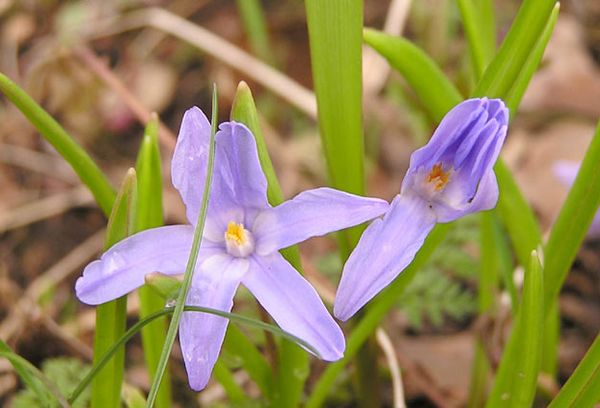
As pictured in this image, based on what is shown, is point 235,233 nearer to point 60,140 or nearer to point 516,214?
point 60,140

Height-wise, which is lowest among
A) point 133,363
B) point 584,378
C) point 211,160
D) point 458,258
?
point 133,363

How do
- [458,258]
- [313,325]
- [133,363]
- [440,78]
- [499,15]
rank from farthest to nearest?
1. [499,15]
2. [133,363]
3. [458,258]
4. [440,78]
5. [313,325]

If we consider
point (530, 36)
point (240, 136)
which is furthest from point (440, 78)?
point (240, 136)

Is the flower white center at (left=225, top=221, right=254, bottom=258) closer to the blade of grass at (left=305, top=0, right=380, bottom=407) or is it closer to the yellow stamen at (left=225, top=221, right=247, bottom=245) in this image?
the yellow stamen at (left=225, top=221, right=247, bottom=245)

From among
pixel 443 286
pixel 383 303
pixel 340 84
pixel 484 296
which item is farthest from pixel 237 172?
pixel 443 286

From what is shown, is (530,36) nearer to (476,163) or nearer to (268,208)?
(476,163)

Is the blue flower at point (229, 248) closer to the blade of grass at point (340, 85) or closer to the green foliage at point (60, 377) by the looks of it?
the blade of grass at point (340, 85)

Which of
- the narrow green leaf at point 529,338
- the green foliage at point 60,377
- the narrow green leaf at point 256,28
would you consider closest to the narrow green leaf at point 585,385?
the narrow green leaf at point 529,338
